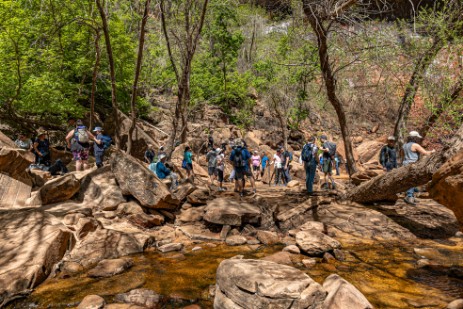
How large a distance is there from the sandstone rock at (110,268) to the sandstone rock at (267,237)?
269 centimetres

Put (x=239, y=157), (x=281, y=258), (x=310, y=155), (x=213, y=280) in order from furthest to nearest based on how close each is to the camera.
Answer: (x=239, y=157)
(x=310, y=155)
(x=281, y=258)
(x=213, y=280)

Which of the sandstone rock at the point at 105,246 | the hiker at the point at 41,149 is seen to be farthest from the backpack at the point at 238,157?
the hiker at the point at 41,149

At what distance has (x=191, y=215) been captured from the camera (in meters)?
7.01

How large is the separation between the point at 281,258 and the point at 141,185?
151 inches

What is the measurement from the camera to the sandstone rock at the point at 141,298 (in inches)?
138

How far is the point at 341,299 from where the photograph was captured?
9.34ft

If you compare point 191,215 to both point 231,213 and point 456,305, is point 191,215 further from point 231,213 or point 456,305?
point 456,305

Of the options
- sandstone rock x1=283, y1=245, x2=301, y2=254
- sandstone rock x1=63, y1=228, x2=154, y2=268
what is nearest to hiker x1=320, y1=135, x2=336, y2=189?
sandstone rock x1=283, y1=245, x2=301, y2=254

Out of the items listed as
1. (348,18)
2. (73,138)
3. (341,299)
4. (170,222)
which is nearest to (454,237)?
(341,299)

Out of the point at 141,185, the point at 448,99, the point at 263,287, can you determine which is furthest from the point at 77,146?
the point at 448,99

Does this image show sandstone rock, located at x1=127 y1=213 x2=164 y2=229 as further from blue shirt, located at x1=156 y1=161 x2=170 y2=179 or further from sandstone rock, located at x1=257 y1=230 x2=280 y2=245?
blue shirt, located at x1=156 y1=161 x2=170 y2=179

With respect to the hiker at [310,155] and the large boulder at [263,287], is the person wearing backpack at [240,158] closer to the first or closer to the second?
the hiker at [310,155]

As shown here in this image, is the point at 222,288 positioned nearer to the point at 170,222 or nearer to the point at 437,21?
the point at 170,222

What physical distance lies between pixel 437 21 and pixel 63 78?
1429cm
